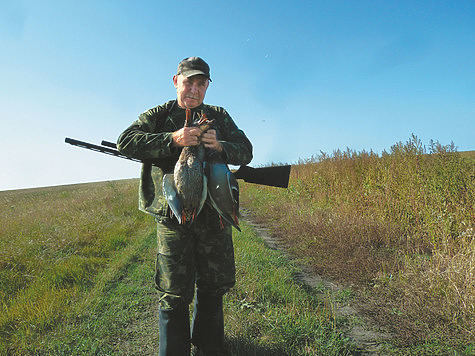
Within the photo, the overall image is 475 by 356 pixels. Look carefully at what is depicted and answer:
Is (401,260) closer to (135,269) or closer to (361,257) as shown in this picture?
(361,257)

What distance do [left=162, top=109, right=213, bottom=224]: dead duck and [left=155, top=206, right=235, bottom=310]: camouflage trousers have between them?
0.48 meters

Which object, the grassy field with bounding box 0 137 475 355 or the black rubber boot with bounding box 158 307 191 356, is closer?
the black rubber boot with bounding box 158 307 191 356

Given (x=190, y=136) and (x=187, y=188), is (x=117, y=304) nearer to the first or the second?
(x=187, y=188)

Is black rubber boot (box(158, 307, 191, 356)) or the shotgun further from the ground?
the shotgun

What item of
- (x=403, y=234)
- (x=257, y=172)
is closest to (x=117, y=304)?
(x=257, y=172)

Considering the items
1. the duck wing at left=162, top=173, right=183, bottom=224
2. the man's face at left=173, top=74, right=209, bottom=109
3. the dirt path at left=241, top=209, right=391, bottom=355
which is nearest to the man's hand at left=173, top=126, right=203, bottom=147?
the duck wing at left=162, top=173, right=183, bottom=224

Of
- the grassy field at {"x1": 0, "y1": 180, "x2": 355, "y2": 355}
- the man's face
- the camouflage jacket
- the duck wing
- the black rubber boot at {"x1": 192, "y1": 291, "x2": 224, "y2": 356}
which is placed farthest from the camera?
the grassy field at {"x1": 0, "y1": 180, "x2": 355, "y2": 355}

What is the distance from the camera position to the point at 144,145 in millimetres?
2164

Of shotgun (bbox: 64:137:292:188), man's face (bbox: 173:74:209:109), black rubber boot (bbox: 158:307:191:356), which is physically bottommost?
black rubber boot (bbox: 158:307:191:356)

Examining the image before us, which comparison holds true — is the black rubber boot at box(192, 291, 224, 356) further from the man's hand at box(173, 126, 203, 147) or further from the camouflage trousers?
the man's hand at box(173, 126, 203, 147)

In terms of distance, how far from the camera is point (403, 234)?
5.55 m

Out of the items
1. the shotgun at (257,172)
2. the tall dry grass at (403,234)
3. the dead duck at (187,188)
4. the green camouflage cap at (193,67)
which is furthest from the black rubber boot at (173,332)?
the tall dry grass at (403,234)

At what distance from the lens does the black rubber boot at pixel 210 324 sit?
101 inches

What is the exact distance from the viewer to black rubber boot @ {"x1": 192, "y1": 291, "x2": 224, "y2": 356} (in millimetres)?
2557
